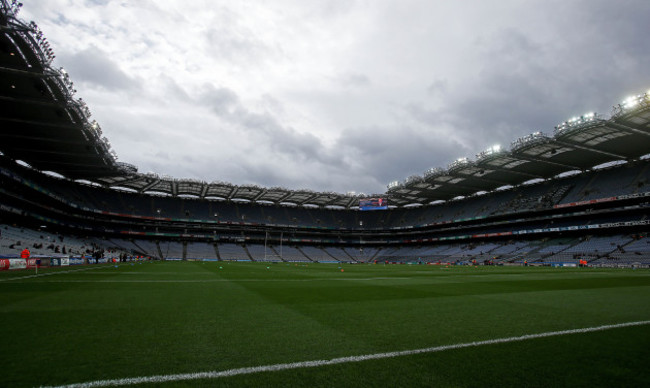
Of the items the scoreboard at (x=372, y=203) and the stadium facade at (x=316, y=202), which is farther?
the scoreboard at (x=372, y=203)

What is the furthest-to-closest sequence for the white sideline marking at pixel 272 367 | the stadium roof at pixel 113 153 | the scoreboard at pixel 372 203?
the scoreboard at pixel 372 203, the stadium roof at pixel 113 153, the white sideline marking at pixel 272 367

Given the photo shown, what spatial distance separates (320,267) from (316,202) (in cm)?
4698

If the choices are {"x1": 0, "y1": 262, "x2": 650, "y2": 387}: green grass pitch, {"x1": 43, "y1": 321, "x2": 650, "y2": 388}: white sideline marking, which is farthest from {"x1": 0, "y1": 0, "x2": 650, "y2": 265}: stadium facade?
{"x1": 43, "y1": 321, "x2": 650, "y2": 388}: white sideline marking

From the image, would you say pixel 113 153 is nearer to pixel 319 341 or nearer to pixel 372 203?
pixel 319 341

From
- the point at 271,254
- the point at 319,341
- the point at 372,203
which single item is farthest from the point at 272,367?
the point at 372,203

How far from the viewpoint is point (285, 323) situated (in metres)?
6.46

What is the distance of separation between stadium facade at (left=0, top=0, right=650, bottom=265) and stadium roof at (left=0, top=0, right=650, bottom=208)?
0.15 meters

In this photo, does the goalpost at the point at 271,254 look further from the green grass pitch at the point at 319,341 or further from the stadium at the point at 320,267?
the green grass pitch at the point at 319,341

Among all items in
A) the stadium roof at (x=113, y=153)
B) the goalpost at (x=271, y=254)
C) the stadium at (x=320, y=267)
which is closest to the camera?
the stadium at (x=320, y=267)

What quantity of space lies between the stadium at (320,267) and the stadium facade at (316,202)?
1.10 ft

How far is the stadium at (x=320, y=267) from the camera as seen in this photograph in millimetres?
4090

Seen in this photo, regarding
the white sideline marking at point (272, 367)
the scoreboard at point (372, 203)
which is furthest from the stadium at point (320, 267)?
the scoreboard at point (372, 203)

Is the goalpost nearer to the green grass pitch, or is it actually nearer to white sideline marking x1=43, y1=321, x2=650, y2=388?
the green grass pitch

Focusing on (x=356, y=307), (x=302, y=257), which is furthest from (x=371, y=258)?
(x=356, y=307)
